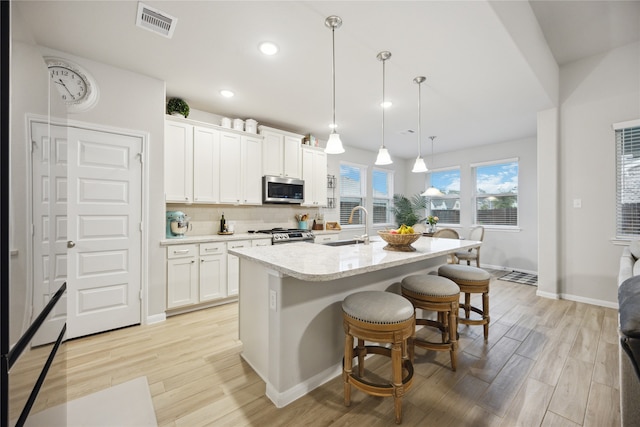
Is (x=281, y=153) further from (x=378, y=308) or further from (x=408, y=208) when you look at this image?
(x=408, y=208)

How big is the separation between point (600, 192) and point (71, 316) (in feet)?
20.4

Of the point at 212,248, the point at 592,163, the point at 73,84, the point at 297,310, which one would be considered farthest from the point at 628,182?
the point at 73,84

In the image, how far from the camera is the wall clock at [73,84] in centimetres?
245

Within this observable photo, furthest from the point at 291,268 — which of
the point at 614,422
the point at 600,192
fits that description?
the point at 600,192

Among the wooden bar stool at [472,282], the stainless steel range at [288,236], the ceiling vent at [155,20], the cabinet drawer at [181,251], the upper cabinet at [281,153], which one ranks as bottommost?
the wooden bar stool at [472,282]

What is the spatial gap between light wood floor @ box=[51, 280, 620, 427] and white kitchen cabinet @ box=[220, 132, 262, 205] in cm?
181

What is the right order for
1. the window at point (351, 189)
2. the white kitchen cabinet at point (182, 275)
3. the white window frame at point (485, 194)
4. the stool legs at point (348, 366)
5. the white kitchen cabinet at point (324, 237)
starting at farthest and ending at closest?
the window at point (351, 189) → the white window frame at point (485, 194) → the white kitchen cabinet at point (324, 237) → the white kitchen cabinet at point (182, 275) → the stool legs at point (348, 366)

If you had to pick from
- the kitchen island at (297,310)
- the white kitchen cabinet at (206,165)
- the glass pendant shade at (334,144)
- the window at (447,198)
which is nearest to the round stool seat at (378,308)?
the kitchen island at (297,310)

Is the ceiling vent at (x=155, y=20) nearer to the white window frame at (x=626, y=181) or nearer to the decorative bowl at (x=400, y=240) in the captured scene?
the decorative bowl at (x=400, y=240)

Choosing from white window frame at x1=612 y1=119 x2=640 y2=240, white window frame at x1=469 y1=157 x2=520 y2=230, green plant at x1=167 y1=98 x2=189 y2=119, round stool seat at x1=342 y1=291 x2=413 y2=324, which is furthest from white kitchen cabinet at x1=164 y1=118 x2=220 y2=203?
white window frame at x1=469 y1=157 x2=520 y2=230

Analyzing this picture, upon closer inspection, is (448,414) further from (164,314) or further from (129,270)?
(129,270)

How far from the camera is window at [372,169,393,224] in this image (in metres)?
6.65

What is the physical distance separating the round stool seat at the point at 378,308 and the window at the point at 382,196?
4.96 m

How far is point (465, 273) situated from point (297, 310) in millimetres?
1668
